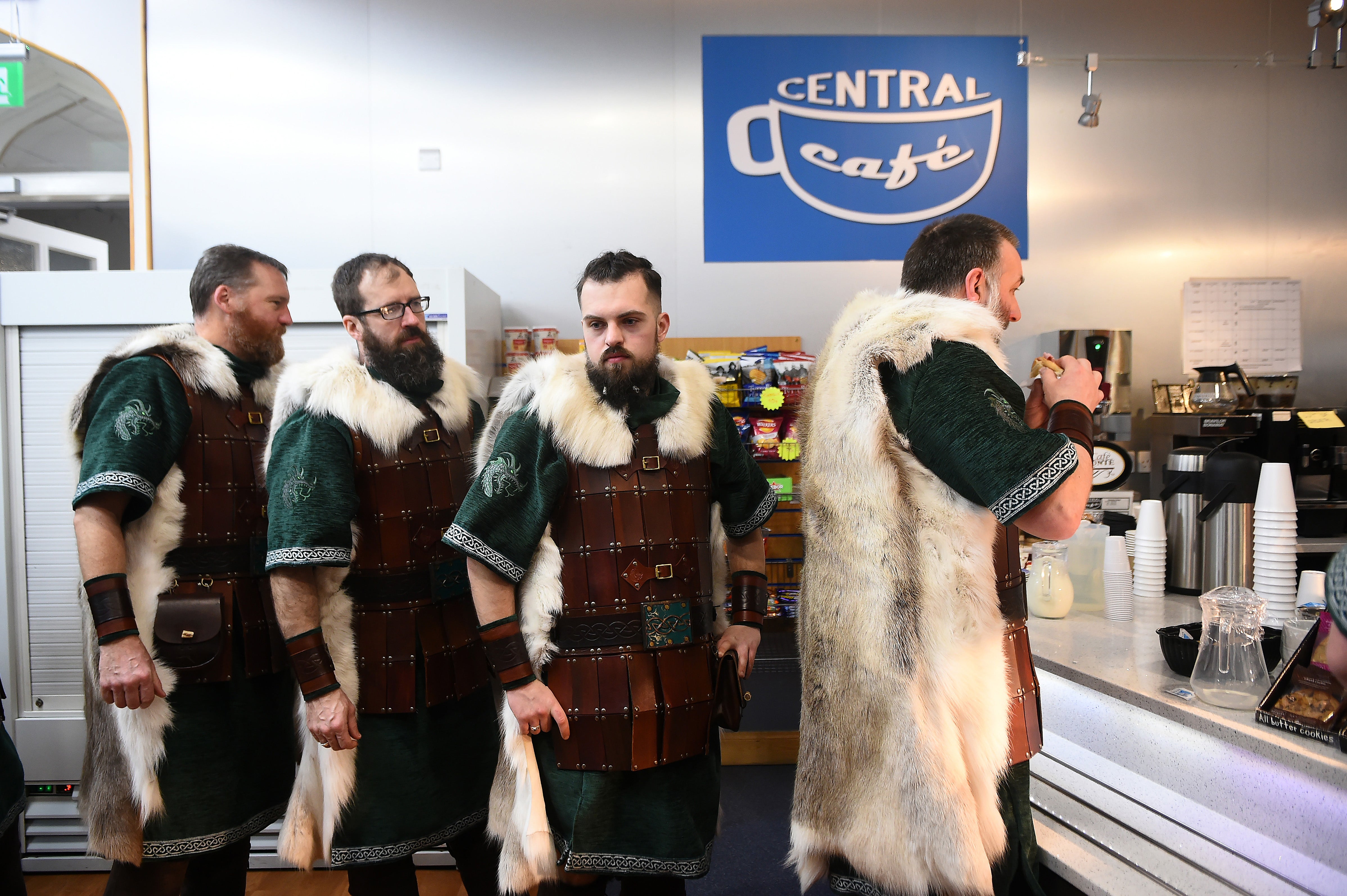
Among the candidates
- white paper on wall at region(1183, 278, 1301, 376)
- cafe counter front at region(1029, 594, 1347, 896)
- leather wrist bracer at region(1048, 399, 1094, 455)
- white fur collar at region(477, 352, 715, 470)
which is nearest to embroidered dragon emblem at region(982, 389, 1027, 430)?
leather wrist bracer at region(1048, 399, 1094, 455)

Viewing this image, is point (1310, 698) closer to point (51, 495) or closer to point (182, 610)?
point (182, 610)

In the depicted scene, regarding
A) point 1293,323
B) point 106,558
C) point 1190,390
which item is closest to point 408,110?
point 106,558

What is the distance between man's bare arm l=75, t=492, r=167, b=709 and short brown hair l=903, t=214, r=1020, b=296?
75.7 inches

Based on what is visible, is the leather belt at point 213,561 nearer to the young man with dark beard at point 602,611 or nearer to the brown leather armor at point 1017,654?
the young man with dark beard at point 602,611

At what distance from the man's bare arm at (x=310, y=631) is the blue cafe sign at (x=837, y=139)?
115 inches

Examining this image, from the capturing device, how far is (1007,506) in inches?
47.7

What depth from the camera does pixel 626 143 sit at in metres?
4.08

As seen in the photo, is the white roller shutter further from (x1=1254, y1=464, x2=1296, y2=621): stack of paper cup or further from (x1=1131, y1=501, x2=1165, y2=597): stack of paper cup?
(x1=1254, y1=464, x2=1296, y2=621): stack of paper cup

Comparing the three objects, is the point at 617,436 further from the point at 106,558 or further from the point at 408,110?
the point at 408,110

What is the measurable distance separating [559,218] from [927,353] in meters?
3.14

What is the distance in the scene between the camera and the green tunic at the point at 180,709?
72.4 inches

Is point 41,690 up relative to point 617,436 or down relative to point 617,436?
down

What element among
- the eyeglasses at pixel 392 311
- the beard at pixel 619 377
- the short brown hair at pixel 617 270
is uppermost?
the short brown hair at pixel 617 270

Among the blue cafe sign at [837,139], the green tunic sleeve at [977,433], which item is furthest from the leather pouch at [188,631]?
the blue cafe sign at [837,139]
